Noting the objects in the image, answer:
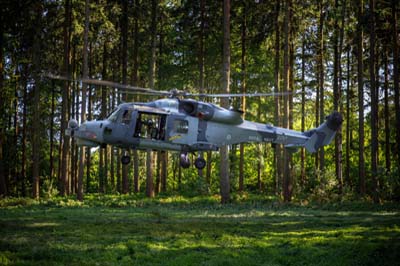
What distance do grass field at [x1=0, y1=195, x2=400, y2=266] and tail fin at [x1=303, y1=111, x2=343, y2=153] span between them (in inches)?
124

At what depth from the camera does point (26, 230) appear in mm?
15273

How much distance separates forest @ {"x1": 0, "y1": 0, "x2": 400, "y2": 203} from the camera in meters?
25.6

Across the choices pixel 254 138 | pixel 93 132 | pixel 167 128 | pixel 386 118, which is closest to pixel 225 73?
pixel 254 138

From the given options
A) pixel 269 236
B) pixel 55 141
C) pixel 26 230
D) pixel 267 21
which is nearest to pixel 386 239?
pixel 269 236

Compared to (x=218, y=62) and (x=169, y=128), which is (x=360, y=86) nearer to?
(x=218, y=62)

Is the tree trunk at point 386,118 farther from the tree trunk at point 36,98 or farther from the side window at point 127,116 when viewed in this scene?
the tree trunk at point 36,98

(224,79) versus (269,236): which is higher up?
(224,79)

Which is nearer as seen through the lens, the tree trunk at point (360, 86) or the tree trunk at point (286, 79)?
the tree trunk at point (286, 79)

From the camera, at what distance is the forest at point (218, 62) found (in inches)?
1006

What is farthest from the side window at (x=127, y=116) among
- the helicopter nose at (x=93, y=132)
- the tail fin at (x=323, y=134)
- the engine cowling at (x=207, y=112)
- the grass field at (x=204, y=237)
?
the tail fin at (x=323, y=134)

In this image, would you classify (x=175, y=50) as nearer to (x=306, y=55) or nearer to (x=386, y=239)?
(x=306, y=55)

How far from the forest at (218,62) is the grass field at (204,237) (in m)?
4.41

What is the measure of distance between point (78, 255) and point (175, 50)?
2471cm

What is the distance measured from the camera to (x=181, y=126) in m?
15.5
